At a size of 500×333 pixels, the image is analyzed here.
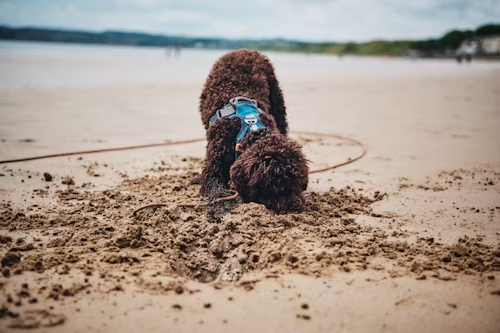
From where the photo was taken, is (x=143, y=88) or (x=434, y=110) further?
(x=143, y=88)

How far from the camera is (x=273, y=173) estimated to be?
9.80 feet

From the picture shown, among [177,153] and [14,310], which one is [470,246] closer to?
[14,310]

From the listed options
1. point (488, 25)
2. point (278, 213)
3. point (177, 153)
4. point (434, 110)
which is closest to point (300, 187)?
point (278, 213)

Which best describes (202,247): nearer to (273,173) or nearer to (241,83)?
(273,173)

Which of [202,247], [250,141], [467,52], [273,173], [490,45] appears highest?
[490,45]

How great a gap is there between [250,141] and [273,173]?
390 millimetres

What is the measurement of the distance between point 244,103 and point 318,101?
24.2 ft

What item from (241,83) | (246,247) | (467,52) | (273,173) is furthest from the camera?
(467,52)

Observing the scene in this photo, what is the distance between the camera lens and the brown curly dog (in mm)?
3031

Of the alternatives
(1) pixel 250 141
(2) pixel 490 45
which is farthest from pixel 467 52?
(1) pixel 250 141

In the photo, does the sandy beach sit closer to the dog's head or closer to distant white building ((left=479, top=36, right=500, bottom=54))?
the dog's head

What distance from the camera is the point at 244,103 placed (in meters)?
3.47

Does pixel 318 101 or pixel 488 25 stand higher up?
pixel 488 25

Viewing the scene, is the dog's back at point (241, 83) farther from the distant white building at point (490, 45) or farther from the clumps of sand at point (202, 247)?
the distant white building at point (490, 45)
